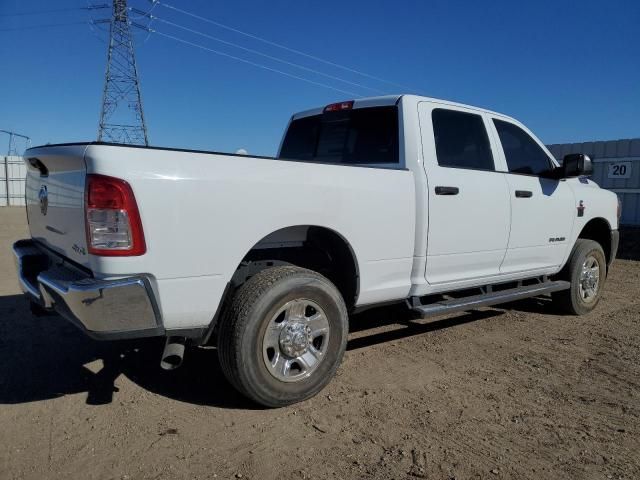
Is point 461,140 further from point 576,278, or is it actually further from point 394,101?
point 576,278

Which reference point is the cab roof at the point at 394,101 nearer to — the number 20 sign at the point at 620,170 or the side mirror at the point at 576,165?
the side mirror at the point at 576,165

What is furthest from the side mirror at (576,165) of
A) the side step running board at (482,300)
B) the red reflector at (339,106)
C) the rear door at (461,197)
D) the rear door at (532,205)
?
the red reflector at (339,106)

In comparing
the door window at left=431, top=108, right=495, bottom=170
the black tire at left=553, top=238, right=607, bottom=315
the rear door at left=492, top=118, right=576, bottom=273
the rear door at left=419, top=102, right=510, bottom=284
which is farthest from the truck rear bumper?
the black tire at left=553, top=238, right=607, bottom=315

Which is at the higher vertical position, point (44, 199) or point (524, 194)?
point (524, 194)

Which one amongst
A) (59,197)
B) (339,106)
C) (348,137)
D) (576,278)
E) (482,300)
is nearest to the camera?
(59,197)

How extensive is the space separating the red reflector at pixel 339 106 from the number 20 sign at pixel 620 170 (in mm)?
10308

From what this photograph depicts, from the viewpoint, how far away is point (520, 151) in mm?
5137

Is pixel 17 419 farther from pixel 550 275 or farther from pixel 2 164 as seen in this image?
pixel 2 164

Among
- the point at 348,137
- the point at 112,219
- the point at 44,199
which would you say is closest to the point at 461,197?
the point at 348,137

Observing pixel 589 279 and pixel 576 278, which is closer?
pixel 576 278

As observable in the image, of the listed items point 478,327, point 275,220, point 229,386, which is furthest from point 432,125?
point 229,386

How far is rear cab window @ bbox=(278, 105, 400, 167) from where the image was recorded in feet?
14.0

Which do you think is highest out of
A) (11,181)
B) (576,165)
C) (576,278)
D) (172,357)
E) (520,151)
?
(520,151)

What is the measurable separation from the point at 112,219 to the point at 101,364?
74.0 inches
